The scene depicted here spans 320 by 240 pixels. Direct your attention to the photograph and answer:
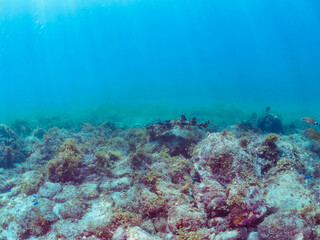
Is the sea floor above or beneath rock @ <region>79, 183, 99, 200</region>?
above

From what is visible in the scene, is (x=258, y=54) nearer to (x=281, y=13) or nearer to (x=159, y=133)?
(x=281, y=13)

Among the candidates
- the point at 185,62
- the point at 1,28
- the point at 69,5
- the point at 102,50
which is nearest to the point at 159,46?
the point at 185,62

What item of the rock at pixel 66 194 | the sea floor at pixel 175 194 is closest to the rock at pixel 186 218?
the sea floor at pixel 175 194

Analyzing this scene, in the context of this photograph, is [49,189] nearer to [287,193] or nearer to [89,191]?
[89,191]

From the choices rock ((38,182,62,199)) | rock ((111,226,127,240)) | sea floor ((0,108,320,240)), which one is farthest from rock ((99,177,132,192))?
rock ((111,226,127,240))

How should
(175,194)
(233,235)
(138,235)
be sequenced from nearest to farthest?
(233,235)
(138,235)
(175,194)

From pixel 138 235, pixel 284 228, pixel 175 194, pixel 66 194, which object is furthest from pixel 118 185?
pixel 284 228

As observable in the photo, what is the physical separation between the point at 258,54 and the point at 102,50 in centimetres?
16620

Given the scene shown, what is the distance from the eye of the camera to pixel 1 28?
97375 millimetres

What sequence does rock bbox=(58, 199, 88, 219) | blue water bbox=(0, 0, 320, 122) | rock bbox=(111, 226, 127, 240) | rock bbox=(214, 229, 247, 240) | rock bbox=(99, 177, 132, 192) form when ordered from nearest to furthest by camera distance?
rock bbox=(214, 229, 247, 240) < rock bbox=(111, 226, 127, 240) < rock bbox=(58, 199, 88, 219) < rock bbox=(99, 177, 132, 192) < blue water bbox=(0, 0, 320, 122)

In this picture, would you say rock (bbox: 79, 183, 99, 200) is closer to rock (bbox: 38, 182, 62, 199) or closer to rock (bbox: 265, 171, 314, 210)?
rock (bbox: 38, 182, 62, 199)

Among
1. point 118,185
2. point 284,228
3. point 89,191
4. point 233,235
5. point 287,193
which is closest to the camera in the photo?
point 284,228

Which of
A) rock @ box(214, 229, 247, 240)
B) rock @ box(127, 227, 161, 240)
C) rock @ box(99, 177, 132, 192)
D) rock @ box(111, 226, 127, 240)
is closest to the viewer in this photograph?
rock @ box(214, 229, 247, 240)

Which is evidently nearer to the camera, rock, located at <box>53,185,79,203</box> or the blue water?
rock, located at <box>53,185,79,203</box>
